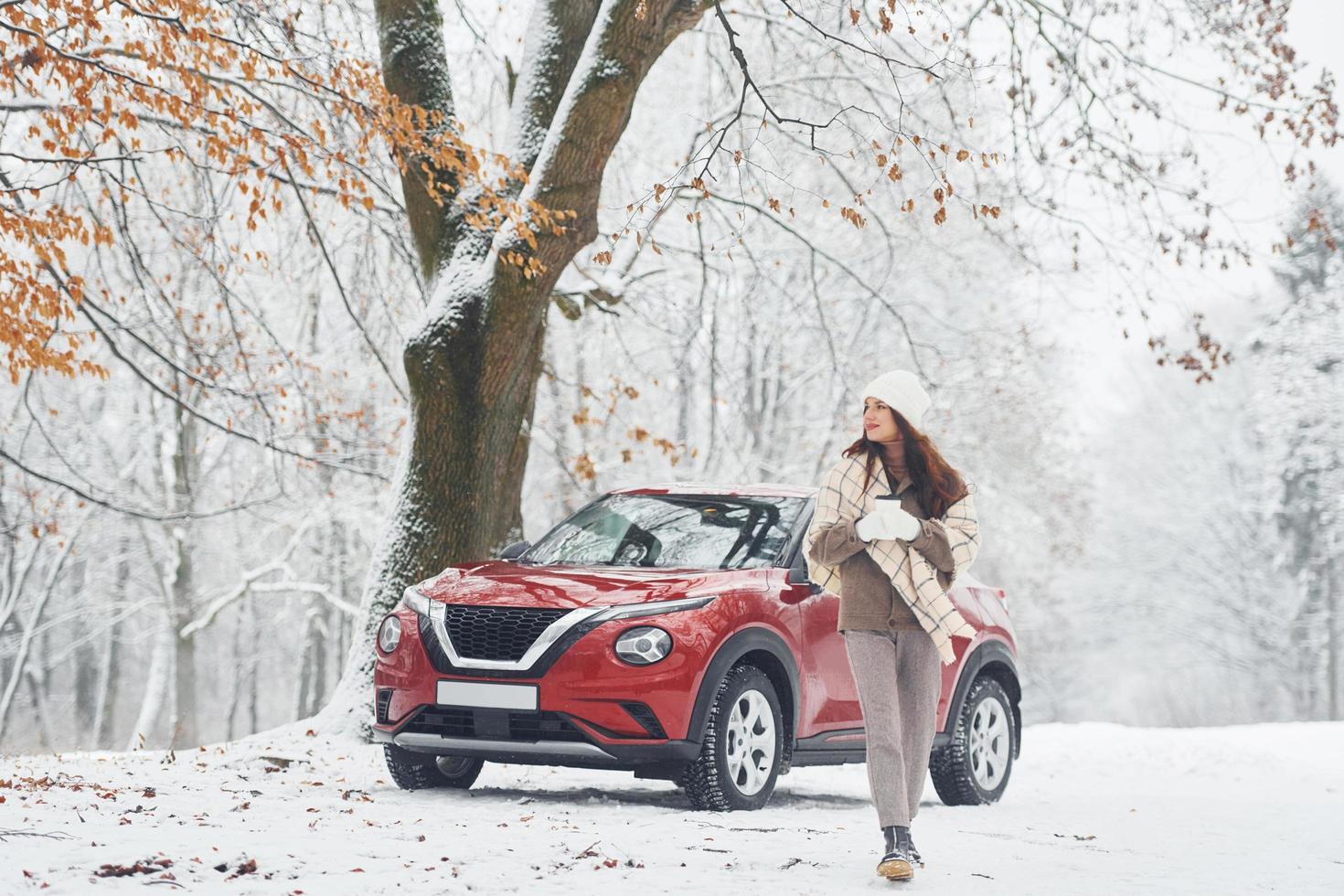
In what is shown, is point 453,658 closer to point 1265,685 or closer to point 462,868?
point 462,868

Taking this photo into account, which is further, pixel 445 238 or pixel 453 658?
pixel 445 238

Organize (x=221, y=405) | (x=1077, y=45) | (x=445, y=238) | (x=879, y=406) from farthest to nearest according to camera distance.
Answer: (x=221, y=405), (x=1077, y=45), (x=445, y=238), (x=879, y=406)

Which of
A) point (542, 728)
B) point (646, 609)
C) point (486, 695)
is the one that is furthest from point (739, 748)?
point (486, 695)

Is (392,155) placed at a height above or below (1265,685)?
above

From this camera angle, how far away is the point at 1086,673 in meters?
48.9

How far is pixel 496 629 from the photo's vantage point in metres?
7.29

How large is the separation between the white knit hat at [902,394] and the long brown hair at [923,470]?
0.03 metres

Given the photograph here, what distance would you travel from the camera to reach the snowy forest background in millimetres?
14305

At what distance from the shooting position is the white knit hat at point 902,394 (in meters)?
6.04

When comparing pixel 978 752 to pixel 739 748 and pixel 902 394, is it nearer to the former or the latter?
pixel 739 748

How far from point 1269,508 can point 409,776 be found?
34100 millimetres

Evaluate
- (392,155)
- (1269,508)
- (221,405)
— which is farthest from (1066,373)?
(392,155)

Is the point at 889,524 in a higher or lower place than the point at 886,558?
higher

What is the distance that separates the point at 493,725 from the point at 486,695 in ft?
0.47
